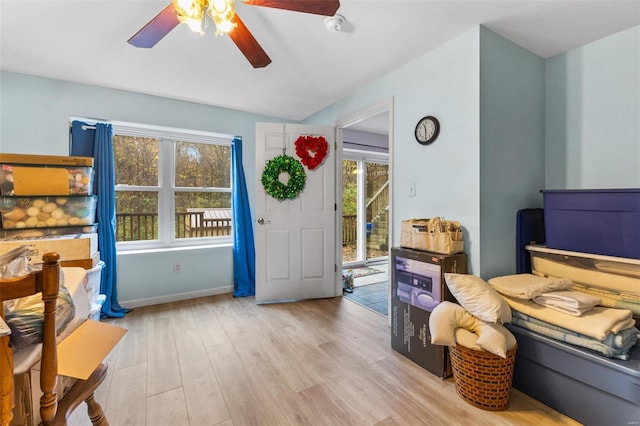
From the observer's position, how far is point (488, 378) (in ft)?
5.14

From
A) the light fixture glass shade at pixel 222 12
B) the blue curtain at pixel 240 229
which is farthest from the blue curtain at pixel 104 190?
the light fixture glass shade at pixel 222 12

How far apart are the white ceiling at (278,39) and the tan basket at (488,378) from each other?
208 centimetres

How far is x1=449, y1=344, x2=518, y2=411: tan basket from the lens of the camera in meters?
1.56

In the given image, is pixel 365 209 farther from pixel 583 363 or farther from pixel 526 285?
pixel 583 363

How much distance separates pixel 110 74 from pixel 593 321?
402cm

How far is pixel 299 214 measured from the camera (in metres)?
3.37

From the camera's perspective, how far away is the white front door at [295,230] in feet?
10.8

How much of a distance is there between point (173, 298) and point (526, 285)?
3455 mm

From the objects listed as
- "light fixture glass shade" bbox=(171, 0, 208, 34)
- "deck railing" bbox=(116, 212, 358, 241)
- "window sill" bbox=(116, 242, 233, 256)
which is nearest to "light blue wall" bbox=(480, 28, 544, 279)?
"light fixture glass shade" bbox=(171, 0, 208, 34)

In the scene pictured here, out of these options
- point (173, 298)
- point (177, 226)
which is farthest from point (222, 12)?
point (173, 298)

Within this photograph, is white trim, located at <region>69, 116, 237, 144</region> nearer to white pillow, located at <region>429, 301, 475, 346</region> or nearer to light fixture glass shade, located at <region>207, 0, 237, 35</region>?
light fixture glass shade, located at <region>207, 0, 237, 35</region>

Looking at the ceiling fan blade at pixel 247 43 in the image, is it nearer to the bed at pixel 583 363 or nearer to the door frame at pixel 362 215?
the bed at pixel 583 363

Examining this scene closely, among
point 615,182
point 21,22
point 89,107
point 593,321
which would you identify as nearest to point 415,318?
point 593,321

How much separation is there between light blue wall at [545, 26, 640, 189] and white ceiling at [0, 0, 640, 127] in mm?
141
